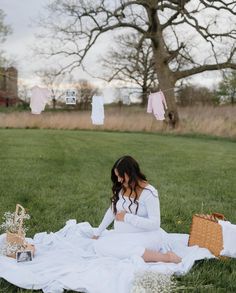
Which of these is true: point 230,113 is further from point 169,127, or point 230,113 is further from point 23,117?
point 23,117

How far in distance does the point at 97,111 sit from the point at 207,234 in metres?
6.23

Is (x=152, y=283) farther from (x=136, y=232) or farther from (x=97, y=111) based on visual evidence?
(x=97, y=111)

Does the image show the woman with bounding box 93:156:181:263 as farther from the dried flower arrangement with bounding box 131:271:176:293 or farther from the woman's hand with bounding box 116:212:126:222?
the dried flower arrangement with bounding box 131:271:176:293

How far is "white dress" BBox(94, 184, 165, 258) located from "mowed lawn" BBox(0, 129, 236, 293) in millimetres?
482

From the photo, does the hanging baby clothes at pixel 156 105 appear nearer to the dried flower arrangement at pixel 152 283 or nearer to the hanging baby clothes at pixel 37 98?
the hanging baby clothes at pixel 37 98

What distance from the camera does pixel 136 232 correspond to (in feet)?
14.0

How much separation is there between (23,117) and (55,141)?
7.19 meters

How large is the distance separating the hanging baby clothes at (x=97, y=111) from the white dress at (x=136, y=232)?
587 centimetres

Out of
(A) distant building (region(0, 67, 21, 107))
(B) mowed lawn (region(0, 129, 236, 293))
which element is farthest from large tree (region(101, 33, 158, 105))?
(B) mowed lawn (region(0, 129, 236, 293))

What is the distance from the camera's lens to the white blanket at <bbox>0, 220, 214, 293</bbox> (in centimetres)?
357

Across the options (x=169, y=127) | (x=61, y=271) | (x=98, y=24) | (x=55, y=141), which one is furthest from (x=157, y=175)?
(x=98, y=24)

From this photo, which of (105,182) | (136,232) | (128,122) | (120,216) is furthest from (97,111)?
(128,122)

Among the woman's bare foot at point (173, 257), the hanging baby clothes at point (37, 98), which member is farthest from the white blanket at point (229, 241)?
the hanging baby clothes at point (37, 98)

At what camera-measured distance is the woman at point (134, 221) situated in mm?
4105
